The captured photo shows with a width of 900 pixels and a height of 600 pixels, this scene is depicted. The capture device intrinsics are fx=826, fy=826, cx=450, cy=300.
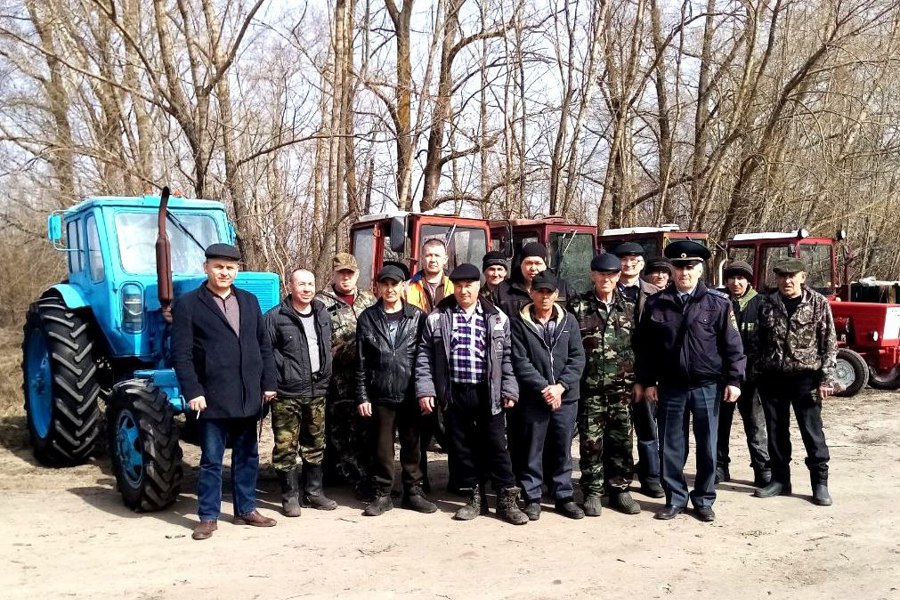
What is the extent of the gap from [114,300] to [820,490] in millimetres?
5315

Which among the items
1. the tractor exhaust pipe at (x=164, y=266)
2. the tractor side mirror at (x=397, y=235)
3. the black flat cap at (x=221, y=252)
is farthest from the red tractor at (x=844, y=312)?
the black flat cap at (x=221, y=252)

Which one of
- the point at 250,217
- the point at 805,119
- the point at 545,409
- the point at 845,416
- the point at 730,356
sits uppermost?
the point at 805,119

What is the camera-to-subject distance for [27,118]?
16984 millimetres

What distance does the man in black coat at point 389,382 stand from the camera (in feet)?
17.5

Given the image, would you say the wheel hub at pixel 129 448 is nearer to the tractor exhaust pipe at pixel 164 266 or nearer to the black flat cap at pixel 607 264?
the tractor exhaust pipe at pixel 164 266

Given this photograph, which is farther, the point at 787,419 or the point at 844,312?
the point at 844,312

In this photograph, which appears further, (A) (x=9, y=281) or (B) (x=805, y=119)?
(A) (x=9, y=281)

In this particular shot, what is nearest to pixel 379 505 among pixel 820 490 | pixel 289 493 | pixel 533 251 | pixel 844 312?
pixel 289 493

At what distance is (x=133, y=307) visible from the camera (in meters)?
6.26

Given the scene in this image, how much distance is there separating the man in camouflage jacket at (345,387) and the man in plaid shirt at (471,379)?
640mm

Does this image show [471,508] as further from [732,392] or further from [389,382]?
[732,392]

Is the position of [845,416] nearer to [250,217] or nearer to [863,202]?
[250,217]

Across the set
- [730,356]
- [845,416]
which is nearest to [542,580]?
[730,356]

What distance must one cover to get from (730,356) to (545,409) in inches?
48.2
